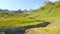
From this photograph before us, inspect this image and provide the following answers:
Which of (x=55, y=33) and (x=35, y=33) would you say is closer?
(x=55, y=33)

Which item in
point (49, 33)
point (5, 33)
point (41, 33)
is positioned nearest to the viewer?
point (49, 33)

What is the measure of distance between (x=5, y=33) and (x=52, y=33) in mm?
29131

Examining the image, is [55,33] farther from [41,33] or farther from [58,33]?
[41,33]

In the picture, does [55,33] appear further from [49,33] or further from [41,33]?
[41,33]

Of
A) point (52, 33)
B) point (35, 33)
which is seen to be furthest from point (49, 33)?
point (35, 33)

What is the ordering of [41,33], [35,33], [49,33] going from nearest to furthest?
[49,33], [41,33], [35,33]

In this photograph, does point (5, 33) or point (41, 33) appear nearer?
point (41, 33)

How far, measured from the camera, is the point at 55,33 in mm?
46438

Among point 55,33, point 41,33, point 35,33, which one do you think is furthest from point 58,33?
point 35,33

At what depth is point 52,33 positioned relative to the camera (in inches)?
1866

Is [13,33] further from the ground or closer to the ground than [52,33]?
closer to the ground

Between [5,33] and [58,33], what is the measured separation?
105 ft

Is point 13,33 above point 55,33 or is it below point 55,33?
below

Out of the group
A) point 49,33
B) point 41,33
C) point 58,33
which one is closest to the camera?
point 58,33
